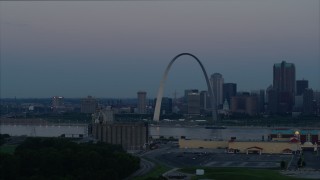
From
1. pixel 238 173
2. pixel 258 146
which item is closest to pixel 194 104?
pixel 258 146

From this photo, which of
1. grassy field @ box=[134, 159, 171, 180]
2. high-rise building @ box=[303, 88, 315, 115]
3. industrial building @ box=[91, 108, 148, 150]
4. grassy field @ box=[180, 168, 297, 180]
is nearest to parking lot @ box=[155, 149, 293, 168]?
grassy field @ box=[134, 159, 171, 180]

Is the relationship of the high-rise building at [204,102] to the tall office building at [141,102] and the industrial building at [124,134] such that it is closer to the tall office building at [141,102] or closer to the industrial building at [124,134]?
the tall office building at [141,102]

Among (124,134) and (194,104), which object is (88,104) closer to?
(194,104)

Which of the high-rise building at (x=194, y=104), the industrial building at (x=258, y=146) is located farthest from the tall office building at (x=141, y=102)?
the industrial building at (x=258, y=146)

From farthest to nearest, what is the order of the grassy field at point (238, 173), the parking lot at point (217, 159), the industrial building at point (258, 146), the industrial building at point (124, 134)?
the industrial building at point (124, 134)
the industrial building at point (258, 146)
the parking lot at point (217, 159)
the grassy field at point (238, 173)

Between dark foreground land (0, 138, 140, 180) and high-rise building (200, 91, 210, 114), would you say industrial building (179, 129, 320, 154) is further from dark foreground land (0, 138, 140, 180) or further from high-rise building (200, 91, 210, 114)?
high-rise building (200, 91, 210, 114)

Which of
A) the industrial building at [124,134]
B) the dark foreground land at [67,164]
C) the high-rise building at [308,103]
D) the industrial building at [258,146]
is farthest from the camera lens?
the high-rise building at [308,103]

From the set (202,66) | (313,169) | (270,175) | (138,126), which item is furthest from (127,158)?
(202,66)

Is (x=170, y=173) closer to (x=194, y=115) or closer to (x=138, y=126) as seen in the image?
(x=138, y=126)

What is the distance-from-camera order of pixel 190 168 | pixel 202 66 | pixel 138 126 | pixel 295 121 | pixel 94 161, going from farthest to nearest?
pixel 295 121
pixel 202 66
pixel 138 126
pixel 190 168
pixel 94 161
